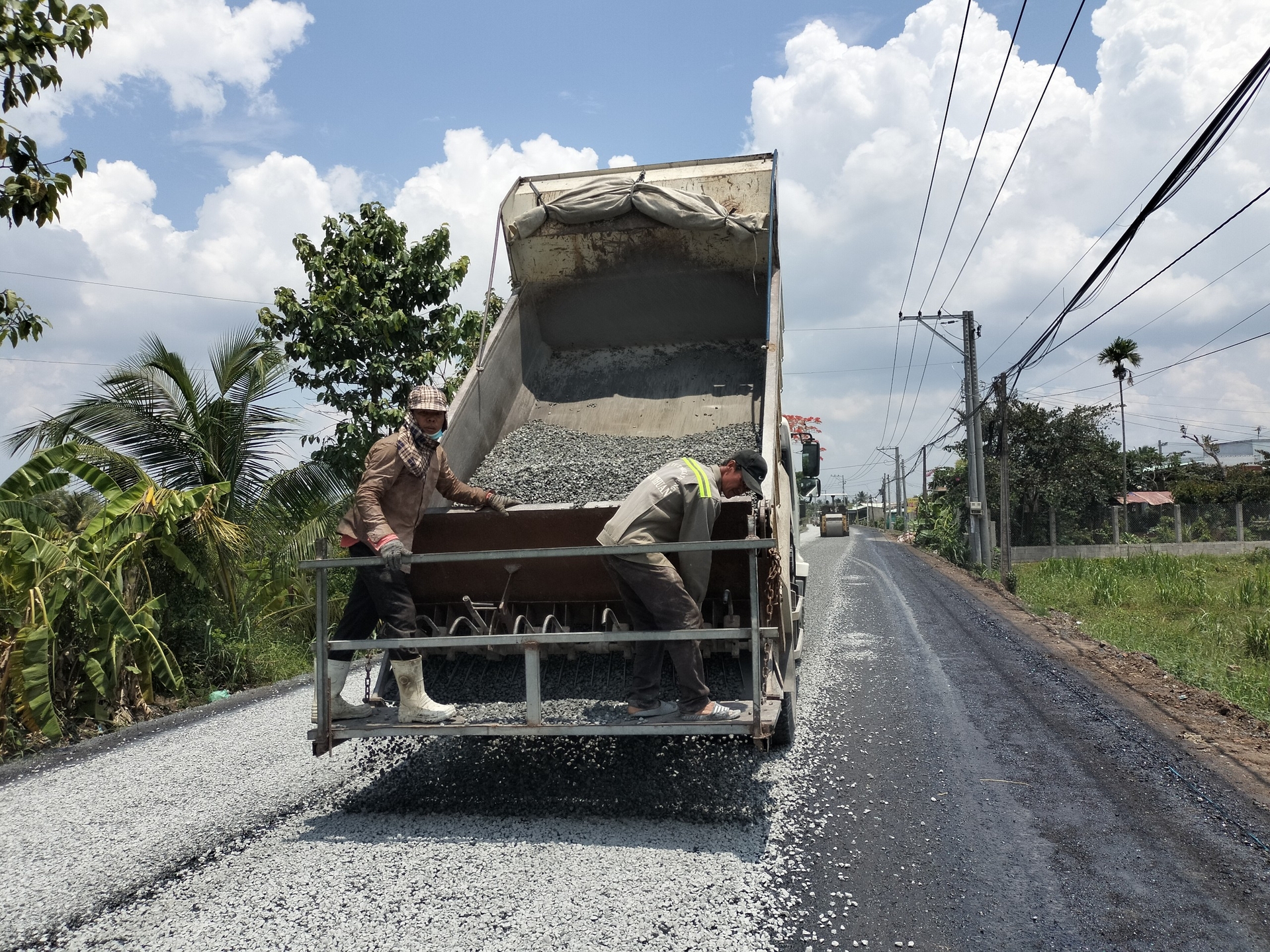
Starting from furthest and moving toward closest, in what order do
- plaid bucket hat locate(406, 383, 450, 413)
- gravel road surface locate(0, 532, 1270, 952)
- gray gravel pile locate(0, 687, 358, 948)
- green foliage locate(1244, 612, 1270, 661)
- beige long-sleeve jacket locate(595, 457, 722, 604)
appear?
green foliage locate(1244, 612, 1270, 661)
plaid bucket hat locate(406, 383, 450, 413)
beige long-sleeve jacket locate(595, 457, 722, 604)
gray gravel pile locate(0, 687, 358, 948)
gravel road surface locate(0, 532, 1270, 952)

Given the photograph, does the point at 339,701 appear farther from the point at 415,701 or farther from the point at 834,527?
the point at 834,527

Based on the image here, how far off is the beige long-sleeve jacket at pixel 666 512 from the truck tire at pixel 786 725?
1024 mm

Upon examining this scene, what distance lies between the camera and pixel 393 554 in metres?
3.76

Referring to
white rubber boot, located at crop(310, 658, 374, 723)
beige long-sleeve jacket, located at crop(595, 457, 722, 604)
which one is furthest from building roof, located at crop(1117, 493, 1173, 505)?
white rubber boot, located at crop(310, 658, 374, 723)

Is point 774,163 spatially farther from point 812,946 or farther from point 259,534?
point 259,534

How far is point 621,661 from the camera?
446cm

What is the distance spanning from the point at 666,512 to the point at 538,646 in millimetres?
783

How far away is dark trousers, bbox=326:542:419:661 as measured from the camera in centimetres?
396

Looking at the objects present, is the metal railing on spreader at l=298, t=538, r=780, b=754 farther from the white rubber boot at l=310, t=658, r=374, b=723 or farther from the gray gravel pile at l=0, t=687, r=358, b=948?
the gray gravel pile at l=0, t=687, r=358, b=948

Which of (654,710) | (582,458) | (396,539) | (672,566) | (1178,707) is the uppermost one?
(582,458)

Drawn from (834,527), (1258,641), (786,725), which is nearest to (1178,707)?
(786,725)

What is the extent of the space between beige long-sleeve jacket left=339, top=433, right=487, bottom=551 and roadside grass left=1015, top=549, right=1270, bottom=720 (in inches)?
237

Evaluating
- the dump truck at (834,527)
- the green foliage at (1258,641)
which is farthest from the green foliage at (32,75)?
the dump truck at (834,527)

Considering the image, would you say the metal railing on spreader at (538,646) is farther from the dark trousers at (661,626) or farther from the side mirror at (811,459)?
the side mirror at (811,459)
